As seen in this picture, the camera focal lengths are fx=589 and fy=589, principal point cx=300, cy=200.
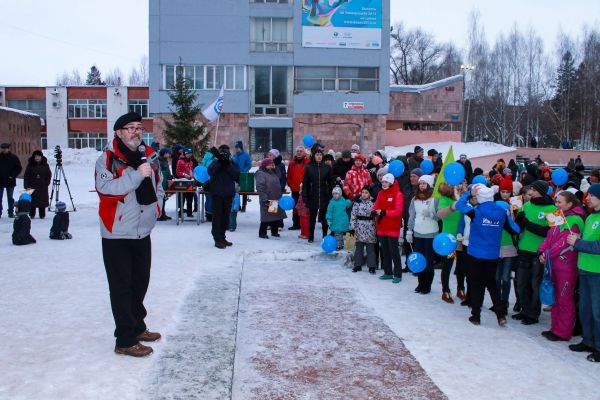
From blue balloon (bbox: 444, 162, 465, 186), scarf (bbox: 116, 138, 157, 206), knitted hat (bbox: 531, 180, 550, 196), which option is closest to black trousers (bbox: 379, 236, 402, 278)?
blue balloon (bbox: 444, 162, 465, 186)

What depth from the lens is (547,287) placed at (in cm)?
624

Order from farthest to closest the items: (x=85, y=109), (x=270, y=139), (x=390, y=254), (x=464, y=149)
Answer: (x=85, y=109) < (x=464, y=149) < (x=270, y=139) < (x=390, y=254)

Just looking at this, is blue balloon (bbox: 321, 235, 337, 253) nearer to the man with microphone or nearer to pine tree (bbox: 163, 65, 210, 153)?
the man with microphone

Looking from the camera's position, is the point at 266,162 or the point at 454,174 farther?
the point at 266,162

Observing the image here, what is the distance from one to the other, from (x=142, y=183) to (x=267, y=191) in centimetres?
740

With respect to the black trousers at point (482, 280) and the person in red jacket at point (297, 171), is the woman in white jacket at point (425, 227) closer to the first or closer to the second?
the black trousers at point (482, 280)

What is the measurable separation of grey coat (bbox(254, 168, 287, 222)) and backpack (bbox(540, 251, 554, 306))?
6.81m

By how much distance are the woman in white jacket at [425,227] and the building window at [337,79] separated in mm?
30528

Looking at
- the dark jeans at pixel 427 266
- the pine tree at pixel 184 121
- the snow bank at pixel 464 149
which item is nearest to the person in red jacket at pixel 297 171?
the dark jeans at pixel 427 266

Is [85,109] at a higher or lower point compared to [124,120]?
higher

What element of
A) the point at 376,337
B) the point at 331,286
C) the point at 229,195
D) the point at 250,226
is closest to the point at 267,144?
the point at 250,226

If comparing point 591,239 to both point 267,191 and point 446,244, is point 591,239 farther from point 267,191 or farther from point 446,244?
point 267,191

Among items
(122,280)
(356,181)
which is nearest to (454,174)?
(356,181)

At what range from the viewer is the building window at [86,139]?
2564 inches
